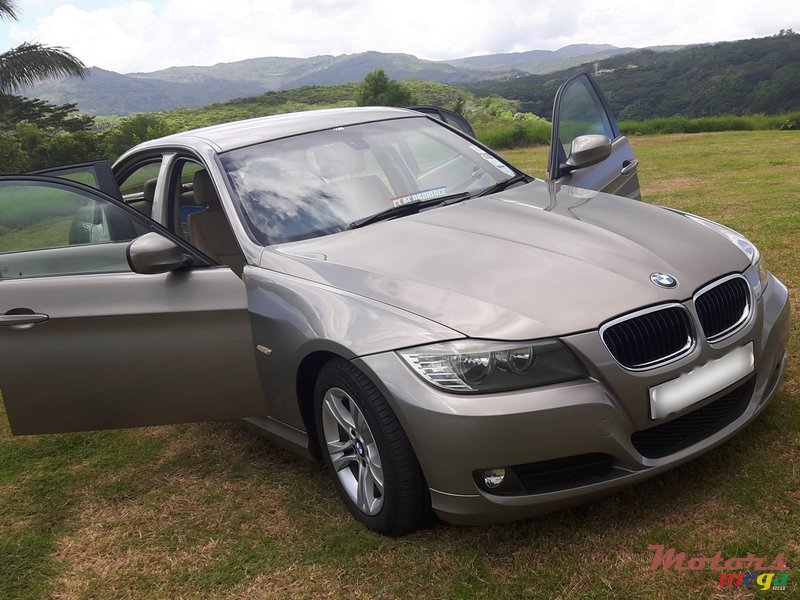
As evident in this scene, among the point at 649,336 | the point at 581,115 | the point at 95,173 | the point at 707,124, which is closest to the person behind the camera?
the point at 649,336

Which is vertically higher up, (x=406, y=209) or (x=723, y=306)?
(x=406, y=209)

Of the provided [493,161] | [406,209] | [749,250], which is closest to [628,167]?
[493,161]

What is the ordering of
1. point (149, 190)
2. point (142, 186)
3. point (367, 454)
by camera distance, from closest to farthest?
point (367, 454) → point (149, 190) → point (142, 186)

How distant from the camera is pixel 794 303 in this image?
4.92 metres

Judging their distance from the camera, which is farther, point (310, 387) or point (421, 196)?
point (421, 196)

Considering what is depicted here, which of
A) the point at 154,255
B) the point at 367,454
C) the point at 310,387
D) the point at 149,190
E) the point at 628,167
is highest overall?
the point at 149,190

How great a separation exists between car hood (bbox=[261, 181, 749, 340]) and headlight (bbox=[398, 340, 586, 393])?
0.14 feet

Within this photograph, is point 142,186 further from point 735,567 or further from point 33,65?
point 33,65

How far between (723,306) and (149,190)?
325cm

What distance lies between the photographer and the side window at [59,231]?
3.41 metres

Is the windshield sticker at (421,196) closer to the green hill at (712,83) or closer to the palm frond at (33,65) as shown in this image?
the palm frond at (33,65)

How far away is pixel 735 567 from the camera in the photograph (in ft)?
7.98

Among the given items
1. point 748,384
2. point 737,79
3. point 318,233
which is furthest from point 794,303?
point 737,79

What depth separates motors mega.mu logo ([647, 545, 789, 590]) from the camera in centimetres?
235
